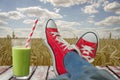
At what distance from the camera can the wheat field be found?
78.0 inches

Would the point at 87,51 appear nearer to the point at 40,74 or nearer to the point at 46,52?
the point at 40,74

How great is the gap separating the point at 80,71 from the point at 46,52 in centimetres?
99

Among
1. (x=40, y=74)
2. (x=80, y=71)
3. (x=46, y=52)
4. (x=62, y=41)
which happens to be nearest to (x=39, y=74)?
(x=40, y=74)

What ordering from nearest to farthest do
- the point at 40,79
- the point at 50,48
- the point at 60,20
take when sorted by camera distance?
the point at 40,79, the point at 50,48, the point at 60,20

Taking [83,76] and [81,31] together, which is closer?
[83,76]

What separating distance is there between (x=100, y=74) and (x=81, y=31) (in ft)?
3.46

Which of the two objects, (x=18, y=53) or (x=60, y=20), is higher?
(x=60, y=20)

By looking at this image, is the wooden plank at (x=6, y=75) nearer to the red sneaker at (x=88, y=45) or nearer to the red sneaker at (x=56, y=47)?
the red sneaker at (x=56, y=47)

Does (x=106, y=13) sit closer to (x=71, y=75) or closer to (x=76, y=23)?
(x=76, y=23)

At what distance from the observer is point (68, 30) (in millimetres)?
1991

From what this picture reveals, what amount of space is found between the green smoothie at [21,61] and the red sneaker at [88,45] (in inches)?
14.2

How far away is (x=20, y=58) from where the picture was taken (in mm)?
1276

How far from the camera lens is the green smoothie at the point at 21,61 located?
1.25 m

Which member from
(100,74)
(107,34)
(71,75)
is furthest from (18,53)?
(107,34)
